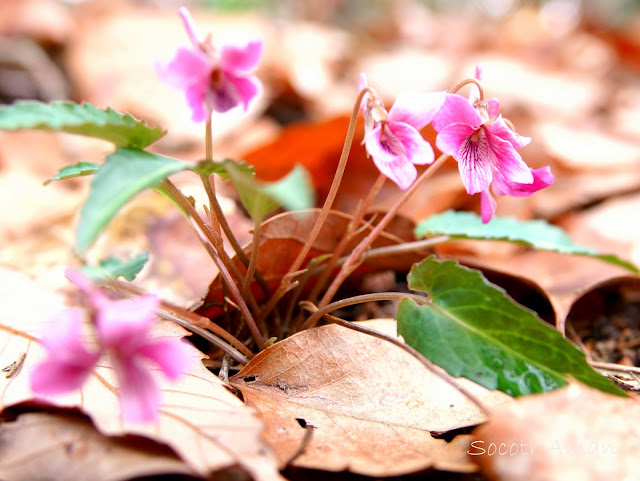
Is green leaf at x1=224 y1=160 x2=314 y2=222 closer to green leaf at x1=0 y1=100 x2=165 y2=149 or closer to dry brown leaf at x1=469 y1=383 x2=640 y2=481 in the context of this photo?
green leaf at x1=0 y1=100 x2=165 y2=149

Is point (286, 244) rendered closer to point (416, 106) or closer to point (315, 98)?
point (416, 106)

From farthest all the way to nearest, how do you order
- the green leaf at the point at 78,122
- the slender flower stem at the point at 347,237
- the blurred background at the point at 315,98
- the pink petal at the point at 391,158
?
the blurred background at the point at 315,98, the slender flower stem at the point at 347,237, the pink petal at the point at 391,158, the green leaf at the point at 78,122

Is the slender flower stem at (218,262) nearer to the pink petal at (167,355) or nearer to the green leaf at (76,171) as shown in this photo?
the green leaf at (76,171)

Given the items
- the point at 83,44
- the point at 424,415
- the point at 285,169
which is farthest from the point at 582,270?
the point at 83,44

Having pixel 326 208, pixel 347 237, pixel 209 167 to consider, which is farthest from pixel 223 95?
pixel 347 237

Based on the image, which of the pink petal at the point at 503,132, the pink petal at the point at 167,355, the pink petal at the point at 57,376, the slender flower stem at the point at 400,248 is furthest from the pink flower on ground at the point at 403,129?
the pink petal at the point at 57,376

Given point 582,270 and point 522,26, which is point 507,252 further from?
point 522,26
